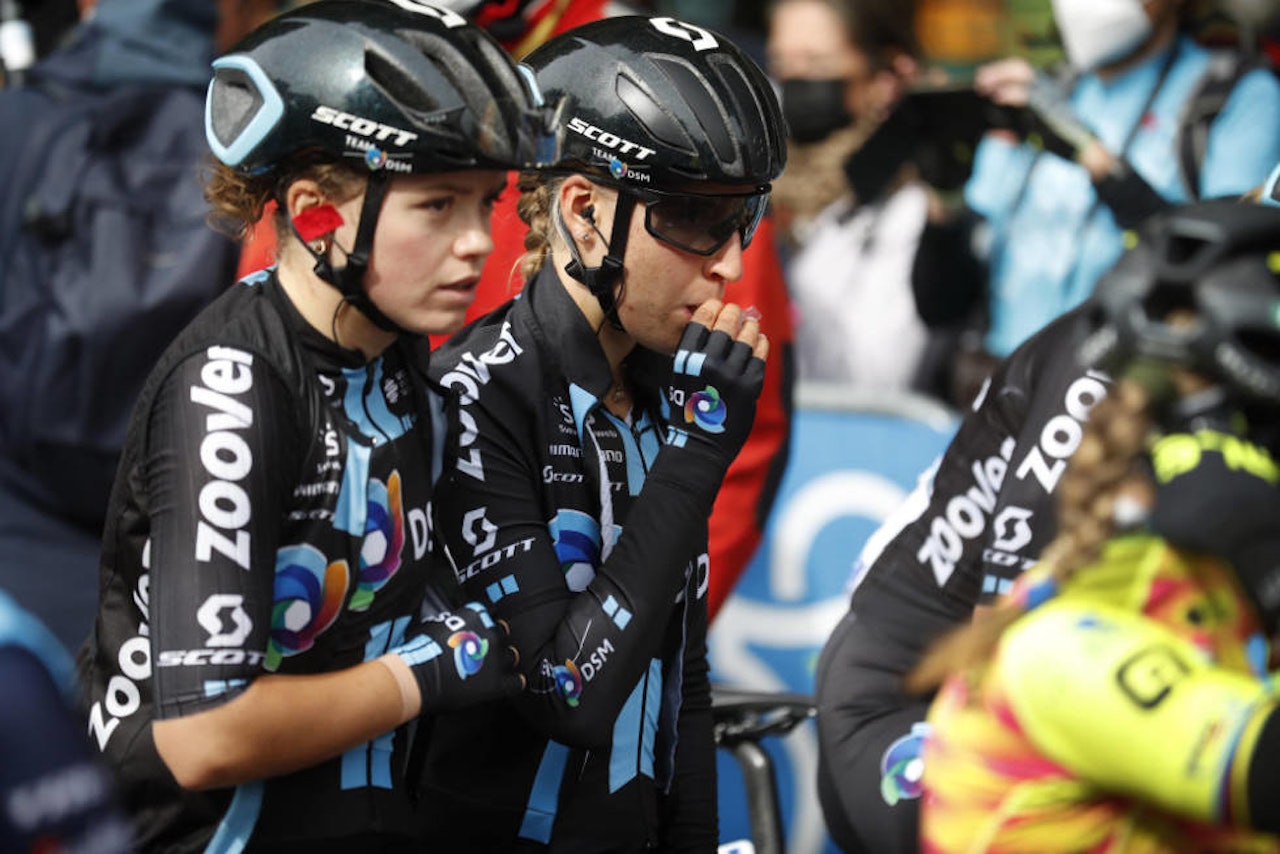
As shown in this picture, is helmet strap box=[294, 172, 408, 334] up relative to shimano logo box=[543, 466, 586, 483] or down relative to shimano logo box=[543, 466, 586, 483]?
up

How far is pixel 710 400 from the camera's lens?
3.49 m

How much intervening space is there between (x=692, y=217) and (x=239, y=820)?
139 centimetres

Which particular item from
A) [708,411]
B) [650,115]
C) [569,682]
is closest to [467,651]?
[569,682]

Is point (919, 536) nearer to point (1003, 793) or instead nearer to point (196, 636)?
point (1003, 793)

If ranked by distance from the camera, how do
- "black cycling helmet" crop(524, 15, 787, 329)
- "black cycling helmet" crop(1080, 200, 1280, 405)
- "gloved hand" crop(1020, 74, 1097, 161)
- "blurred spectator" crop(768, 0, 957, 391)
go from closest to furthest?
"black cycling helmet" crop(1080, 200, 1280, 405) < "black cycling helmet" crop(524, 15, 787, 329) < "gloved hand" crop(1020, 74, 1097, 161) < "blurred spectator" crop(768, 0, 957, 391)

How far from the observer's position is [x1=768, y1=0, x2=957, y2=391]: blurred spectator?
7.56 meters

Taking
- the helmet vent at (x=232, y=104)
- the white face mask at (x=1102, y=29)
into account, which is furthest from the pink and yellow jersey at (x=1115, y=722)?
the white face mask at (x=1102, y=29)

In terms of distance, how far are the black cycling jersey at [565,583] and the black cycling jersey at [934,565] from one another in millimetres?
342

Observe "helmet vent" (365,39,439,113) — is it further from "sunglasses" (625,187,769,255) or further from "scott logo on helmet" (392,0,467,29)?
"sunglasses" (625,187,769,255)

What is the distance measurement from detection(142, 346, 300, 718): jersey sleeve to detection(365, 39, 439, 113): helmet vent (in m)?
0.53

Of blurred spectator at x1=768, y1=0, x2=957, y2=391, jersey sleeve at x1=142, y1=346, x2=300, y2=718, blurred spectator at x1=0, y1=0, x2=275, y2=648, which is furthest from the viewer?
blurred spectator at x1=768, y1=0, x2=957, y2=391

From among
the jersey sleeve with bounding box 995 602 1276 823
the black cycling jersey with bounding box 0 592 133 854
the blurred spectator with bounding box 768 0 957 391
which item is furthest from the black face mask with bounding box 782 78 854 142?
the black cycling jersey with bounding box 0 592 133 854

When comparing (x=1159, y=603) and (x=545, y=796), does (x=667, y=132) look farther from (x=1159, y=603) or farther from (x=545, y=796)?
(x=1159, y=603)

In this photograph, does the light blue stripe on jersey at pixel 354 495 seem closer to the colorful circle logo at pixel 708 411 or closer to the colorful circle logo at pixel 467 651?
the colorful circle logo at pixel 467 651
